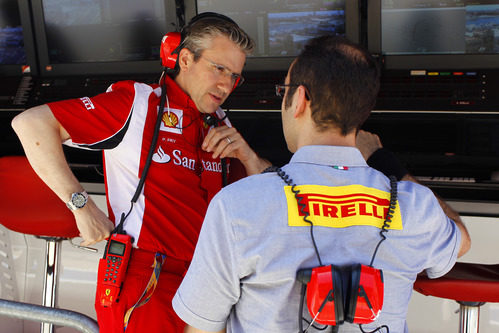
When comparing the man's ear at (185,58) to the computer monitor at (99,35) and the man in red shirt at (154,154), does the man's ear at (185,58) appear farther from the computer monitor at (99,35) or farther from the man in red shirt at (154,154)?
the computer monitor at (99,35)

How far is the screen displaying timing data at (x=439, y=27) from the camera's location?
2508 mm

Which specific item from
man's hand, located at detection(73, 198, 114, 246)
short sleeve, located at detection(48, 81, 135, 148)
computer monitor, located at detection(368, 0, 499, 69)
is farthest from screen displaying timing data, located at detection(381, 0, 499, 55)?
man's hand, located at detection(73, 198, 114, 246)

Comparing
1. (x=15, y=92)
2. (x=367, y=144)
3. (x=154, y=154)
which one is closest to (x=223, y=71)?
(x=154, y=154)

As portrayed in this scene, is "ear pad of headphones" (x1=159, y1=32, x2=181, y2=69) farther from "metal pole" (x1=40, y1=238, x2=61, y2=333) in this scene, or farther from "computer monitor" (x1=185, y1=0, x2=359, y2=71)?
"computer monitor" (x1=185, y1=0, x2=359, y2=71)

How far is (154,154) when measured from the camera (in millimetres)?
1667

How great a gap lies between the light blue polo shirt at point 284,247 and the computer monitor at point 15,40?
2.43 m

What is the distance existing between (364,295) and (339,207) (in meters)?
0.17

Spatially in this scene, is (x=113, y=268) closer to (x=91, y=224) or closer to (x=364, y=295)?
(x=91, y=224)

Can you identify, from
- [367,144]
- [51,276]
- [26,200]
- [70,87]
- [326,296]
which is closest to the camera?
[326,296]

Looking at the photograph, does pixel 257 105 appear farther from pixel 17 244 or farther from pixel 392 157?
pixel 17 244

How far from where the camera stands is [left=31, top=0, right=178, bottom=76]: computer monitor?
2.95 metres

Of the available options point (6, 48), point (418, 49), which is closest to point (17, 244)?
point (6, 48)

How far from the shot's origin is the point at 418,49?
8.44ft

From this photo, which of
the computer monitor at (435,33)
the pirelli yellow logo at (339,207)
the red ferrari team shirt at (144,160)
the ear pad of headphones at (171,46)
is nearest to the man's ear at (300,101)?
the pirelli yellow logo at (339,207)
